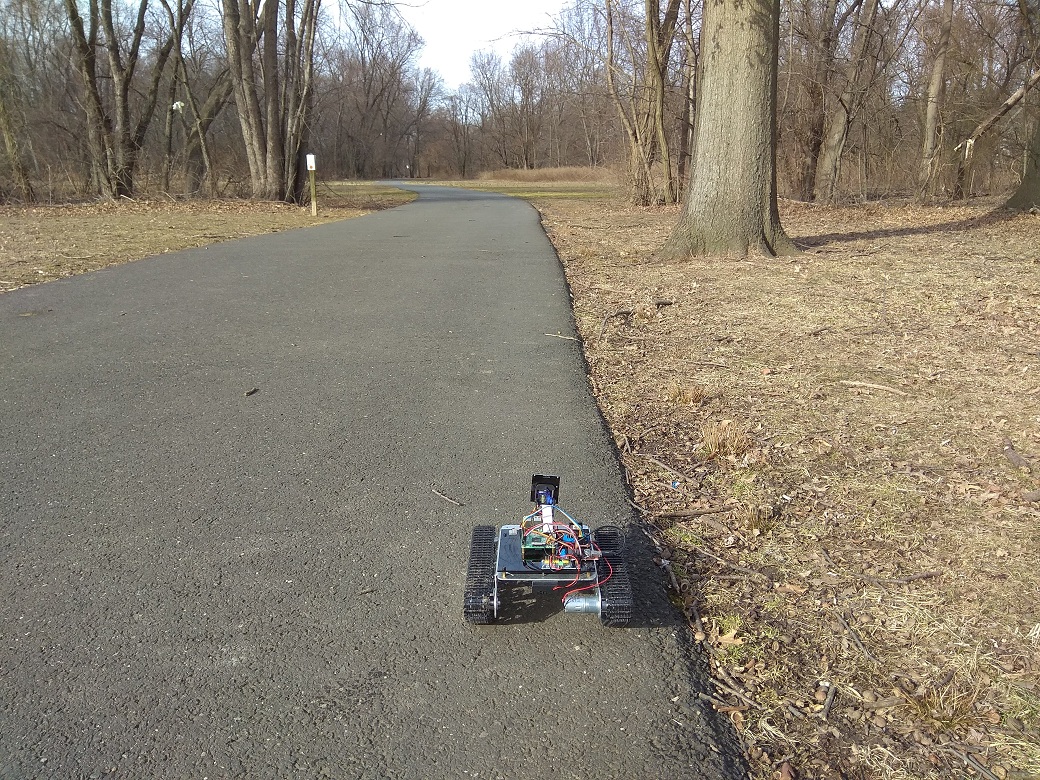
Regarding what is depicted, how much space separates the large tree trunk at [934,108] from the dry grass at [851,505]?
14.7 m

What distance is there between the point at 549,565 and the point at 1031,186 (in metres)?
17.7

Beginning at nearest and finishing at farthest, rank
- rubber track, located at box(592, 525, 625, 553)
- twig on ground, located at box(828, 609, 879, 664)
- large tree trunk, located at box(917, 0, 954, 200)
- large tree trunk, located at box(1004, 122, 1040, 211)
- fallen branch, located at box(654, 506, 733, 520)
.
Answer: twig on ground, located at box(828, 609, 879, 664)
rubber track, located at box(592, 525, 625, 553)
fallen branch, located at box(654, 506, 733, 520)
large tree trunk, located at box(1004, 122, 1040, 211)
large tree trunk, located at box(917, 0, 954, 200)

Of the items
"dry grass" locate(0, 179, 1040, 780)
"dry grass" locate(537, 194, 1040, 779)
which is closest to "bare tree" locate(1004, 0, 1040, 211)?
"dry grass" locate(0, 179, 1040, 780)

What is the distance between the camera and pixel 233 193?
89.2 feet

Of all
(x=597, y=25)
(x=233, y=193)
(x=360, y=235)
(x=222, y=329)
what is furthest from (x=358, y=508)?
(x=233, y=193)

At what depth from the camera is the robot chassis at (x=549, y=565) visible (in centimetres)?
251

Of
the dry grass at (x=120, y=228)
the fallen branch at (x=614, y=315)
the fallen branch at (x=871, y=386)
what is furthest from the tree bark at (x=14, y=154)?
the fallen branch at (x=871, y=386)

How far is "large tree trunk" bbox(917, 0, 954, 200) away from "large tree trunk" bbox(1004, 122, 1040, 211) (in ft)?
14.4

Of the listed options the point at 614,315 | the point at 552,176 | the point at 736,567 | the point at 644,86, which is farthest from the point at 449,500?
the point at 552,176

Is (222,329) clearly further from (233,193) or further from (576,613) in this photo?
(233,193)

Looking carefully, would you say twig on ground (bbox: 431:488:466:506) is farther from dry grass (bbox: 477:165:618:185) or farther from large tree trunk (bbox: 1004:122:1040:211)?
dry grass (bbox: 477:165:618:185)

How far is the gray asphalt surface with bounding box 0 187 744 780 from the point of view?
204 centimetres

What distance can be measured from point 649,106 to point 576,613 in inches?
906

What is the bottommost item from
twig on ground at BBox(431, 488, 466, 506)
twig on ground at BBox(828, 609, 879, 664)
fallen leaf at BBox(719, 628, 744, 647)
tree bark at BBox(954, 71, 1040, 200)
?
fallen leaf at BBox(719, 628, 744, 647)
